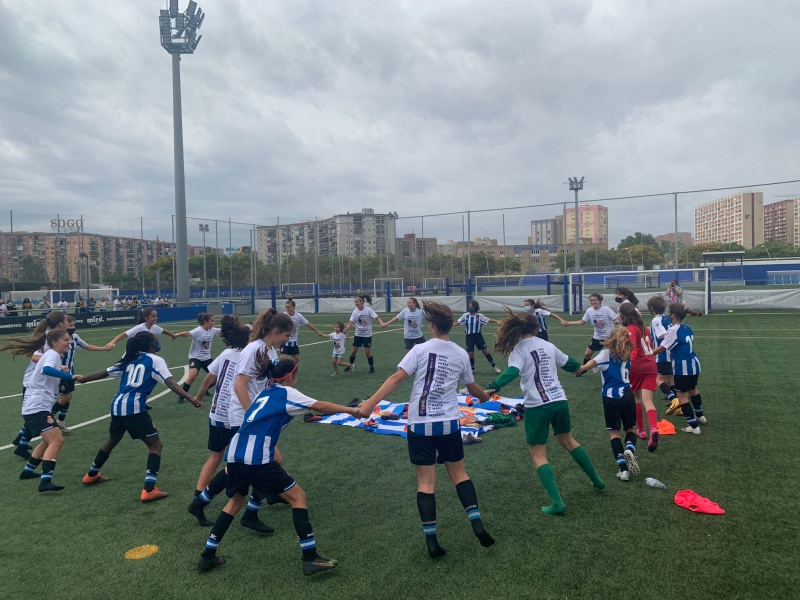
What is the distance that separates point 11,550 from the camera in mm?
4473

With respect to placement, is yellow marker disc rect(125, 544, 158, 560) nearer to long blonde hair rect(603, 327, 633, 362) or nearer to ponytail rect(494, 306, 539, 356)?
ponytail rect(494, 306, 539, 356)

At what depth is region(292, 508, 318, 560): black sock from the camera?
156 inches

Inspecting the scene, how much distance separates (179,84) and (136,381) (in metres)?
32.3

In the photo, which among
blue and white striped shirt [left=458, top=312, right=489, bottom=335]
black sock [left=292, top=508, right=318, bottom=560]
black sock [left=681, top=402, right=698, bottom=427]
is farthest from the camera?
blue and white striped shirt [left=458, top=312, right=489, bottom=335]

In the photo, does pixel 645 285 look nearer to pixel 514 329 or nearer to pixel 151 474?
pixel 514 329

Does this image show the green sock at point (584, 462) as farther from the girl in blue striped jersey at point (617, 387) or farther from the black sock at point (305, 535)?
the black sock at point (305, 535)

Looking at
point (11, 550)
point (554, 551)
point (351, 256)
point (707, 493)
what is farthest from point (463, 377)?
point (351, 256)

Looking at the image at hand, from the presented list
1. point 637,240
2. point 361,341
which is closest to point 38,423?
point 361,341

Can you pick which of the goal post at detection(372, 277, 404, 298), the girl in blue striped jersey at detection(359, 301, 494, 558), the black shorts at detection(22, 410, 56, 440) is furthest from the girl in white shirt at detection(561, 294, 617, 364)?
the goal post at detection(372, 277, 404, 298)

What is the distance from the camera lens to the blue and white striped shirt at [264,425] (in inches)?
156

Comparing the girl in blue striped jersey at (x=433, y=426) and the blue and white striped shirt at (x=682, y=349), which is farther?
the blue and white striped shirt at (x=682, y=349)

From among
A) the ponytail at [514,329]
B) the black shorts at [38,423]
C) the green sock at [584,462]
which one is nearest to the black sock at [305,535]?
the ponytail at [514,329]

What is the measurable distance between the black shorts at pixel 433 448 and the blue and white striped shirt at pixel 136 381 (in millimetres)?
2948

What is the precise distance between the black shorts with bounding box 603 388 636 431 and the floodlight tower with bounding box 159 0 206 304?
31.7 m
